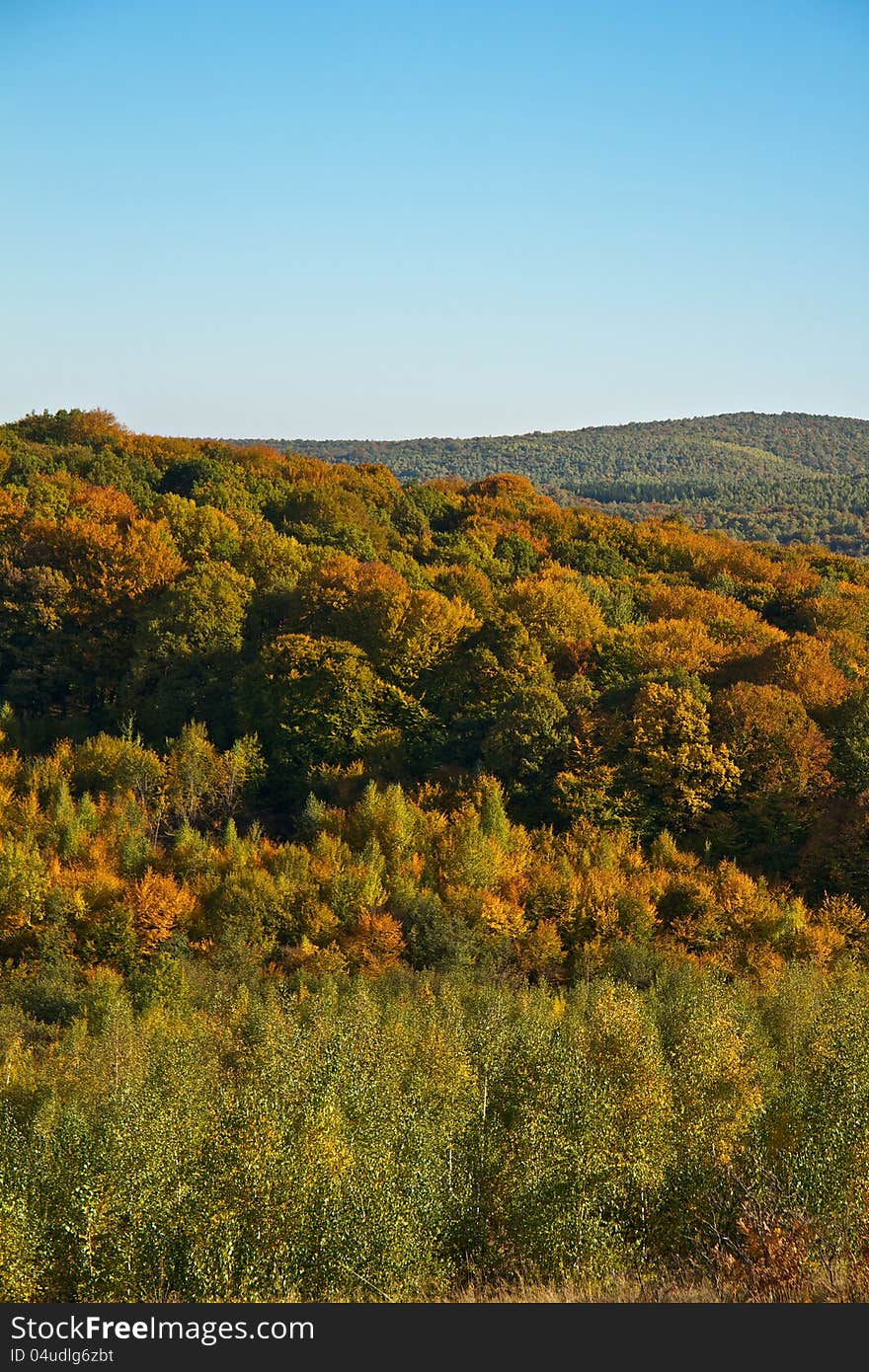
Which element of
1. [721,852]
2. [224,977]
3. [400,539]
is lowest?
[224,977]

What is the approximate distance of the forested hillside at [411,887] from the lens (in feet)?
94.1

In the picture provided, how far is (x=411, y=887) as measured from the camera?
194 ft

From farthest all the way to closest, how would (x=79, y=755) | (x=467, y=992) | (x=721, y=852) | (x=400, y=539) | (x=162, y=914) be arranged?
(x=400, y=539)
(x=79, y=755)
(x=721, y=852)
(x=162, y=914)
(x=467, y=992)

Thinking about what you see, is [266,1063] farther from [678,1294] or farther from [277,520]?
[277,520]

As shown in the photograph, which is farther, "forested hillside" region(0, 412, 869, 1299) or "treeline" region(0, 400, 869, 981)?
"treeline" region(0, 400, 869, 981)

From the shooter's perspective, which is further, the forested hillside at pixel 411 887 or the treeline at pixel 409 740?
the treeline at pixel 409 740

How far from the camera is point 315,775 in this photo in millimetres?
71688

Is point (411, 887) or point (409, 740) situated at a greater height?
point (409, 740)

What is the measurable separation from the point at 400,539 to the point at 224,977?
170ft

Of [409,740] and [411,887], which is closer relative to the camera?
[411,887]

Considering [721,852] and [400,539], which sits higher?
[400,539]

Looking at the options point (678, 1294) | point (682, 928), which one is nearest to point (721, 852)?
point (682, 928)

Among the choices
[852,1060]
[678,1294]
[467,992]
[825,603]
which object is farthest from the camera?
[825,603]

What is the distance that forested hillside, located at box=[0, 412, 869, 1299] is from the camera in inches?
1129
